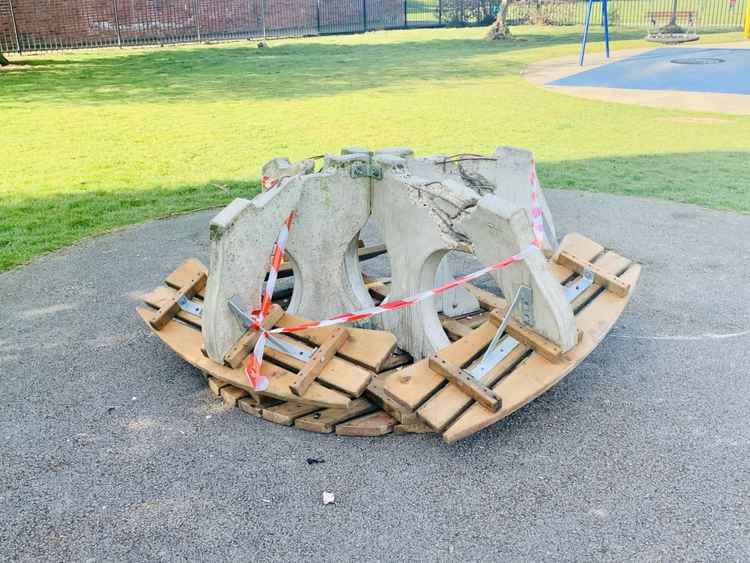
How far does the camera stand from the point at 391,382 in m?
4.13

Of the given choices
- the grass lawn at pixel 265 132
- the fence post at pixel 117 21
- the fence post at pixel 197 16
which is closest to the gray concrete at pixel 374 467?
the grass lawn at pixel 265 132

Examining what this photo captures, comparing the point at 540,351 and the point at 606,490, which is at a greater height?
the point at 540,351

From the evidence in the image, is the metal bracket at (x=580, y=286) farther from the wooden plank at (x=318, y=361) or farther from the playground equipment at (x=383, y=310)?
the wooden plank at (x=318, y=361)

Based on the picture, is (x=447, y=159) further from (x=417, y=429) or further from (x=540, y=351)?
(x=417, y=429)

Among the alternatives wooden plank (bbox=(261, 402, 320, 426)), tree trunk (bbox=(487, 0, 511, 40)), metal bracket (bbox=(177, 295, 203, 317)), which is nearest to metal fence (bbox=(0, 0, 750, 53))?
tree trunk (bbox=(487, 0, 511, 40))

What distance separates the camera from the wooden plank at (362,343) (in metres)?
4.33

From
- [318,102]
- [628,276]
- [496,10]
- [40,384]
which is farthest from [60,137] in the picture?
[496,10]

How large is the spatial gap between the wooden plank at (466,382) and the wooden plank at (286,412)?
73cm

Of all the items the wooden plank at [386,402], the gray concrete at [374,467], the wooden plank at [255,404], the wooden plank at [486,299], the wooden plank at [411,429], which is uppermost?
the wooden plank at [486,299]

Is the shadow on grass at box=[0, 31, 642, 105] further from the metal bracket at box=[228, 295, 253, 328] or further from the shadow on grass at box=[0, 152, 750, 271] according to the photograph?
the metal bracket at box=[228, 295, 253, 328]

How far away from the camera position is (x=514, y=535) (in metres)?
3.26

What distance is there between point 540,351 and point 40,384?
3046 mm

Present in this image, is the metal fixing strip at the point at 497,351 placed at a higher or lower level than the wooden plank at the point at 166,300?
higher

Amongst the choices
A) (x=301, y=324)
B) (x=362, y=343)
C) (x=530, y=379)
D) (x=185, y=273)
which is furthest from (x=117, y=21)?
(x=530, y=379)
